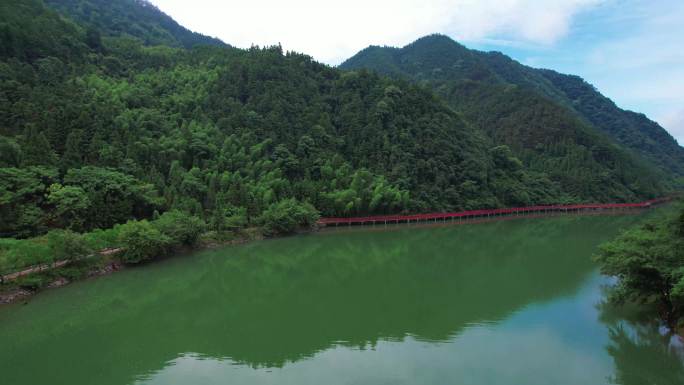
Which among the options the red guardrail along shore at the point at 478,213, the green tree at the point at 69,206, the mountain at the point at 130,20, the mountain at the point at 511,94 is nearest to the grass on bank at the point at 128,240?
the green tree at the point at 69,206

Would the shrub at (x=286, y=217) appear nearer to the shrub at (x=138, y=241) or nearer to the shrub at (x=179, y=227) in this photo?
the shrub at (x=179, y=227)

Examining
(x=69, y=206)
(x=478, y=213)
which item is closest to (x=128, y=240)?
(x=69, y=206)

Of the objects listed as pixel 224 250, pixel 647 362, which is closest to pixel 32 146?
pixel 224 250

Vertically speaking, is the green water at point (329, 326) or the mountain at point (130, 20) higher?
the mountain at point (130, 20)

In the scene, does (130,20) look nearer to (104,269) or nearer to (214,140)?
(214,140)

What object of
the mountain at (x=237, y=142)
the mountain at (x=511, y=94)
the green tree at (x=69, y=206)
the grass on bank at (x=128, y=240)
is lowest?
the grass on bank at (x=128, y=240)

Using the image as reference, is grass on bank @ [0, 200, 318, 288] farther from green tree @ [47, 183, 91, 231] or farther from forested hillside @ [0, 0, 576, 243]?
green tree @ [47, 183, 91, 231]
